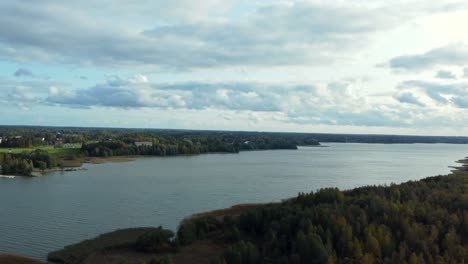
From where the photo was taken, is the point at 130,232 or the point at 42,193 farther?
the point at 42,193

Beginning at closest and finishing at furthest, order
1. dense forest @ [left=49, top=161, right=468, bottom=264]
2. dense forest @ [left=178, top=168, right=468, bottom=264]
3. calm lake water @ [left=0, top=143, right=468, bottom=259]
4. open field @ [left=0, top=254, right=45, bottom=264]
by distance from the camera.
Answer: dense forest @ [left=178, top=168, right=468, bottom=264]
dense forest @ [left=49, top=161, right=468, bottom=264]
open field @ [left=0, top=254, right=45, bottom=264]
calm lake water @ [left=0, top=143, right=468, bottom=259]

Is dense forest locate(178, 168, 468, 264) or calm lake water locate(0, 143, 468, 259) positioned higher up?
dense forest locate(178, 168, 468, 264)

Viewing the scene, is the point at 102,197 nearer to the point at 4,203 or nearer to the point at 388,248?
the point at 4,203

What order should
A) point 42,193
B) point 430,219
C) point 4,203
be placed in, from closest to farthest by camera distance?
point 430,219 < point 4,203 < point 42,193

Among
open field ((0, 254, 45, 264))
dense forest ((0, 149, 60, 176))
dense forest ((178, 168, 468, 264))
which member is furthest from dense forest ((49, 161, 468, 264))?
dense forest ((0, 149, 60, 176))

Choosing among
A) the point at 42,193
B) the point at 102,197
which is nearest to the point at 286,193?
the point at 102,197

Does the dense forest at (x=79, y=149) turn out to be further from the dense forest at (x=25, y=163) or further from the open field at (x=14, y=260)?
the open field at (x=14, y=260)

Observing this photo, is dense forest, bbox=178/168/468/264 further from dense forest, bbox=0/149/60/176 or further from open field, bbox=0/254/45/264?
dense forest, bbox=0/149/60/176

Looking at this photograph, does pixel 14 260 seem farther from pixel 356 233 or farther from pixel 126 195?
pixel 126 195

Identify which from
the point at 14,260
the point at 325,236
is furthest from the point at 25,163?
the point at 325,236
